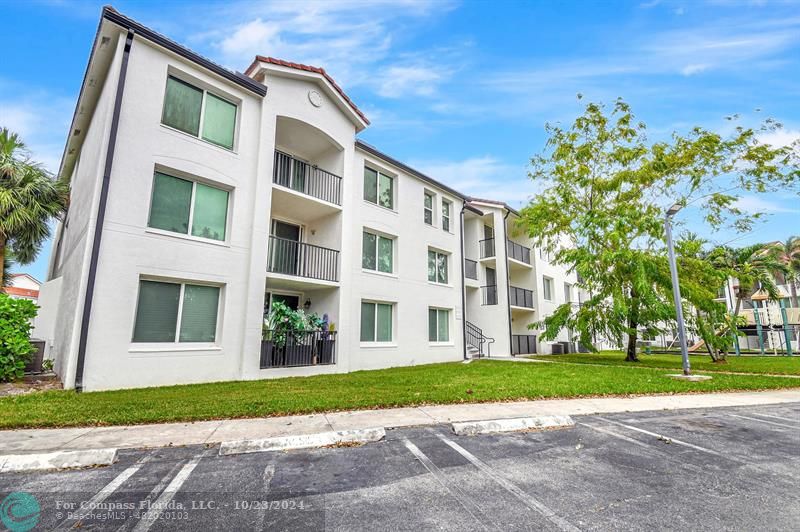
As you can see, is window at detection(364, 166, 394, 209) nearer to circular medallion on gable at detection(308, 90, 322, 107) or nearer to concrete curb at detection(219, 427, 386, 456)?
circular medallion on gable at detection(308, 90, 322, 107)

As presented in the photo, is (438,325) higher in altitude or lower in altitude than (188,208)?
lower

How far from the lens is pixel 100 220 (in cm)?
845

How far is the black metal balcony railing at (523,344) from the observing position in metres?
22.2

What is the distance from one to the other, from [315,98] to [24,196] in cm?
1102

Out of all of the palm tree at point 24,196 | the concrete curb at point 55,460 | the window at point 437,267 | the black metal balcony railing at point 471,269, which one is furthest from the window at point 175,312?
the black metal balcony railing at point 471,269

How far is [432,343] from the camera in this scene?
16672 mm

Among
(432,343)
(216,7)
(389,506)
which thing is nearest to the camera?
(389,506)

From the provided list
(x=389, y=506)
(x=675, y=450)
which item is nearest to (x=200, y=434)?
(x=389, y=506)

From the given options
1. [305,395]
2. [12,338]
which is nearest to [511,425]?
[305,395]

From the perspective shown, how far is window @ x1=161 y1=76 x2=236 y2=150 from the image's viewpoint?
10164 mm

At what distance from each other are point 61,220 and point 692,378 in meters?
23.2

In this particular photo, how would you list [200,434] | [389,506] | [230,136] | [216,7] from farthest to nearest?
1. [230,136]
2. [216,7]
3. [200,434]
4. [389,506]

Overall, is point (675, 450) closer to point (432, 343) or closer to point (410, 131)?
point (432, 343)

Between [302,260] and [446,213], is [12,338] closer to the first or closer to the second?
[302,260]
